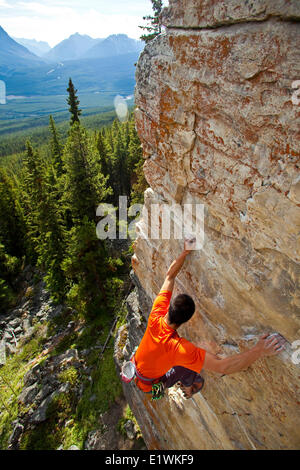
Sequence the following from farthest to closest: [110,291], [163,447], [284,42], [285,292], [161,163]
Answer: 1. [110,291]
2. [163,447]
3. [161,163]
4. [285,292]
5. [284,42]

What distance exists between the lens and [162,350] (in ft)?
15.1

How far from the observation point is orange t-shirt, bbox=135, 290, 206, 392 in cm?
430

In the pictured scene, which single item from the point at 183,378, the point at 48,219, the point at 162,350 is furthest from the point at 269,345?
the point at 48,219

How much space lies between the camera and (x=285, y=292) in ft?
12.2

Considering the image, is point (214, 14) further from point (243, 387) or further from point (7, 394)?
point (7, 394)

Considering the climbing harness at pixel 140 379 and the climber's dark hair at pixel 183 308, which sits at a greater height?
the climber's dark hair at pixel 183 308

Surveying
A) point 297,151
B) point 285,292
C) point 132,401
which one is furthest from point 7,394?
point 297,151

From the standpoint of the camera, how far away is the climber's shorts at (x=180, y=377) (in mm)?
5395

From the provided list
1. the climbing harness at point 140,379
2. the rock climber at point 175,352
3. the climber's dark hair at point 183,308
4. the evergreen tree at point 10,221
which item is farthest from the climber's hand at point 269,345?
the evergreen tree at point 10,221

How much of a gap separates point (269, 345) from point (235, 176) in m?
2.63

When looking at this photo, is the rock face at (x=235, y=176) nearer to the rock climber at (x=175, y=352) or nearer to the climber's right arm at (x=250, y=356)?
the climber's right arm at (x=250, y=356)

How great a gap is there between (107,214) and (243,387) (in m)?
15.0

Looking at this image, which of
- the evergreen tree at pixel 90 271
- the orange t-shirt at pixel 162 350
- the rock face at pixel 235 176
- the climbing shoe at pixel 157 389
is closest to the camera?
the rock face at pixel 235 176

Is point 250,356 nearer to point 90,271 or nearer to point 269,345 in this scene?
point 269,345
